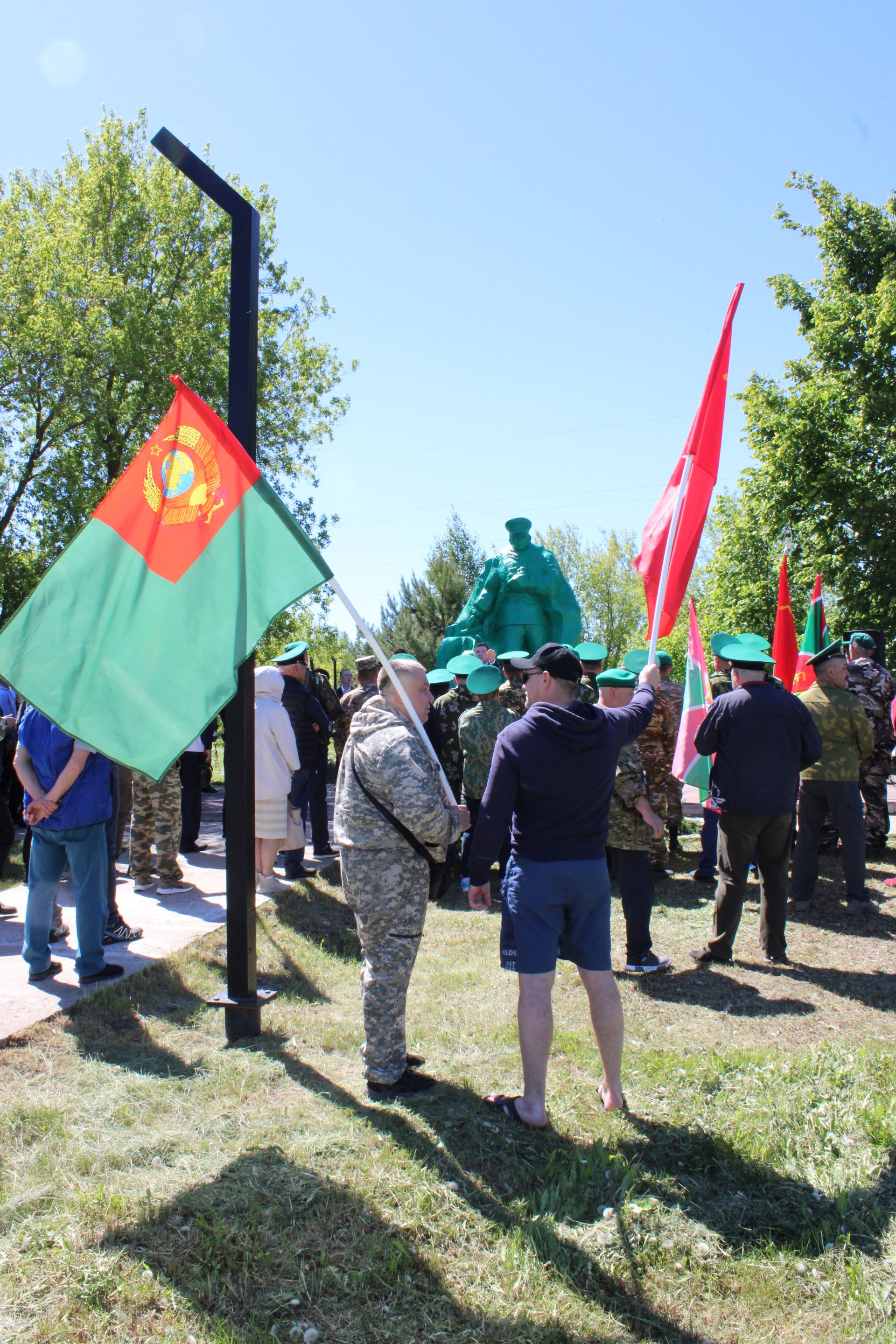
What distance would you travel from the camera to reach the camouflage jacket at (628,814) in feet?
18.3

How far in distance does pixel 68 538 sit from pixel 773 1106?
70.9 ft

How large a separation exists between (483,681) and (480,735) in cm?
47

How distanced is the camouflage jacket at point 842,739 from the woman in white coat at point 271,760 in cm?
409

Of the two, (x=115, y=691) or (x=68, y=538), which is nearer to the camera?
(x=115, y=691)

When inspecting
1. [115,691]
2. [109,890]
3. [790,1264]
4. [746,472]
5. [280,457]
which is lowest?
[790,1264]

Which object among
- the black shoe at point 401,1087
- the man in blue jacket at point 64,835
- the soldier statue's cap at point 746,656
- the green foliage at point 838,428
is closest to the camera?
the black shoe at point 401,1087

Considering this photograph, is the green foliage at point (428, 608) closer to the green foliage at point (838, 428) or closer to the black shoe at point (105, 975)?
the green foliage at point (838, 428)

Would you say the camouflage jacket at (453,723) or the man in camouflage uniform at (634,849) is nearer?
the man in camouflage uniform at (634,849)

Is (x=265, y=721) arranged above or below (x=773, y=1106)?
above

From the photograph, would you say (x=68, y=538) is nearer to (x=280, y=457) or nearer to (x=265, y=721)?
(x=280, y=457)

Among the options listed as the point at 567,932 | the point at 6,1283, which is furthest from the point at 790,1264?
the point at 6,1283

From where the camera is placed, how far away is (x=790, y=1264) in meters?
3.02

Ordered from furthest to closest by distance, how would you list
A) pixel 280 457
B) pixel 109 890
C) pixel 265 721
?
1. pixel 280 457
2. pixel 265 721
3. pixel 109 890

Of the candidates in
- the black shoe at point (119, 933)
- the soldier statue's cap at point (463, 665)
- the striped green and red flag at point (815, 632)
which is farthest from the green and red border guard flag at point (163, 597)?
the striped green and red flag at point (815, 632)
